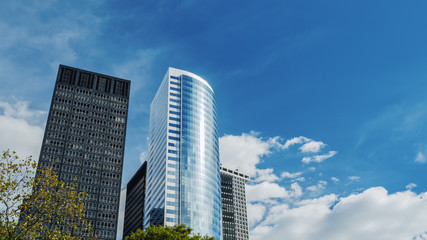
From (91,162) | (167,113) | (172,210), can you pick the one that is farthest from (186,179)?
(91,162)

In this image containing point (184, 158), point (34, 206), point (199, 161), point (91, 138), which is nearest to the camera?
point (34, 206)

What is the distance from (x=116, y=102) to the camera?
19238 centimetres

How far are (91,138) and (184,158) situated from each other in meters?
48.0

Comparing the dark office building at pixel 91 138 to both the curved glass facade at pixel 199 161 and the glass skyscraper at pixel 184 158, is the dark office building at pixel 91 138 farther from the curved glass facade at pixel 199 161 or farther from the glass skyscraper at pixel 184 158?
the curved glass facade at pixel 199 161

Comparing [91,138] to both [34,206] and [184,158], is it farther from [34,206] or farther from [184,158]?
[34,206]

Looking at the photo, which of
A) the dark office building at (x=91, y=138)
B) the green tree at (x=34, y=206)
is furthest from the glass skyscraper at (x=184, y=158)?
the green tree at (x=34, y=206)

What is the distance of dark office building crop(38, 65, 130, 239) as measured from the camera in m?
164

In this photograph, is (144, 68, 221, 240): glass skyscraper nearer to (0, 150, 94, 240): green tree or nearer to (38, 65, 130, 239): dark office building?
(38, 65, 130, 239): dark office building

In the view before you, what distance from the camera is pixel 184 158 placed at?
16088 cm

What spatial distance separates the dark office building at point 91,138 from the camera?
538 ft

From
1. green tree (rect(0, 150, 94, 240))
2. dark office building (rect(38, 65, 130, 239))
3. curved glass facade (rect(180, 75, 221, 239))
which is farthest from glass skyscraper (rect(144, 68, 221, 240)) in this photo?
green tree (rect(0, 150, 94, 240))

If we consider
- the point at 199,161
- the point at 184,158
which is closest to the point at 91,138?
the point at 184,158

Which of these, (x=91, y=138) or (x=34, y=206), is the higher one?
(x=91, y=138)

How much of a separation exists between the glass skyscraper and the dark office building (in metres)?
16.5
